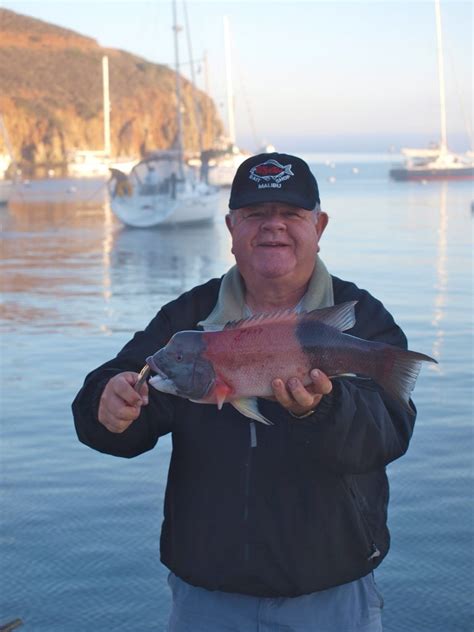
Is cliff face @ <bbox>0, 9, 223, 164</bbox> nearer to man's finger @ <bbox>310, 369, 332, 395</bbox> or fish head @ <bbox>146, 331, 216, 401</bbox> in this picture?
fish head @ <bbox>146, 331, 216, 401</bbox>

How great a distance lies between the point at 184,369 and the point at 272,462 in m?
0.45

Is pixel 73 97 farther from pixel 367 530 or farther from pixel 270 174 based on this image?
pixel 367 530

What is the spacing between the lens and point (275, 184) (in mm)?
3045

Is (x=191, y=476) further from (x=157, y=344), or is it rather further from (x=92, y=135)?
(x=92, y=135)

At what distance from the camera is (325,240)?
25141 mm

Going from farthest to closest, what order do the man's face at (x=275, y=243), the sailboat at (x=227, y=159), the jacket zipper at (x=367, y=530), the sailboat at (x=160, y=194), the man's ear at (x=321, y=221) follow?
the sailboat at (x=227, y=159) < the sailboat at (x=160, y=194) < the man's ear at (x=321, y=221) < the man's face at (x=275, y=243) < the jacket zipper at (x=367, y=530)

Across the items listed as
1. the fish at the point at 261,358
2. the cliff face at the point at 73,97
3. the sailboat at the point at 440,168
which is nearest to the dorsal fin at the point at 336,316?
the fish at the point at 261,358

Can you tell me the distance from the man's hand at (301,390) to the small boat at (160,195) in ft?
100.0

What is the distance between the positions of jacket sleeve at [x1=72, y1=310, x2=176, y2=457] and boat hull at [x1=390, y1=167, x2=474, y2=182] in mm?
83178

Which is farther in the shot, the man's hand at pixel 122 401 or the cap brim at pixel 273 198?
the cap brim at pixel 273 198

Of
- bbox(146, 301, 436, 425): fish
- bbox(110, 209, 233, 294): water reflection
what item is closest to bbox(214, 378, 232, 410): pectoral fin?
bbox(146, 301, 436, 425): fish

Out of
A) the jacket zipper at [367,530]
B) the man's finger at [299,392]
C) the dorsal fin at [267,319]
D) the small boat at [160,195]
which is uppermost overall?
the small boat at [160,195]

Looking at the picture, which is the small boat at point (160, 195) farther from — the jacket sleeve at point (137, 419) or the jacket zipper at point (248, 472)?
the jacket zipper at point (248, 472)

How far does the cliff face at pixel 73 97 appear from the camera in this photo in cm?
11319
